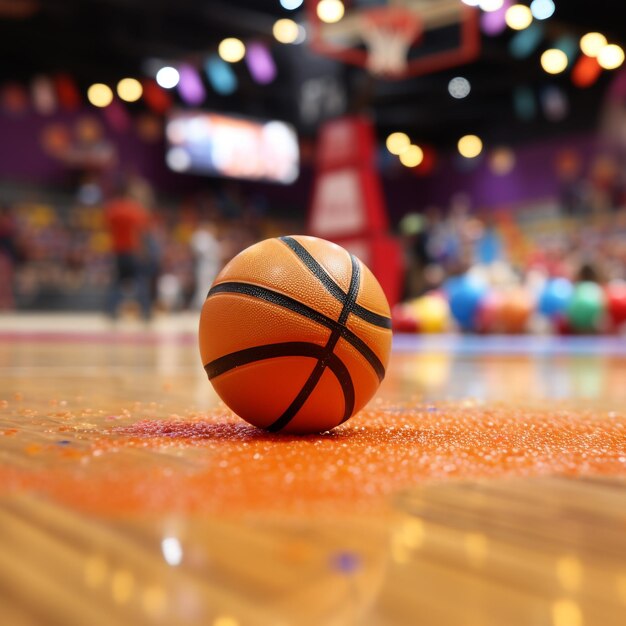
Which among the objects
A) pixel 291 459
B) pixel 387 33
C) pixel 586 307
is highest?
pixel 387 33

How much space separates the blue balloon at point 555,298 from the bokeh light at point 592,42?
5034 millimetres

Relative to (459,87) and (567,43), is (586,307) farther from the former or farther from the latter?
(459,87)

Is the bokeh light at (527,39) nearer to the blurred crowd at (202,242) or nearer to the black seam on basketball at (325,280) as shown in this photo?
the blurred crowd at (202,242)

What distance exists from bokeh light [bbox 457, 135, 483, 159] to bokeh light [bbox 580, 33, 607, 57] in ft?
26.7

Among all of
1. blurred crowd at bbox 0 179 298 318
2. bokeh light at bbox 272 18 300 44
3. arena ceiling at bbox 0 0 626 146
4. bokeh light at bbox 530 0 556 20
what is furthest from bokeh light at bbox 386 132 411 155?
bokeh light at bbox 530 0 556 20

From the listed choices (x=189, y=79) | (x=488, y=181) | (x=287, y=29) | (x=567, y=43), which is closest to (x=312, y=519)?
(x=287, y=29)

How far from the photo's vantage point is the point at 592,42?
39.0 ft

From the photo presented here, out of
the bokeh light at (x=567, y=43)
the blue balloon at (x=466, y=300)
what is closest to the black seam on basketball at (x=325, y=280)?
the blue balloon at (x=466, y=300)

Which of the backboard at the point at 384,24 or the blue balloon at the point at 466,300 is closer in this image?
the blue balloon at the point at 466,300

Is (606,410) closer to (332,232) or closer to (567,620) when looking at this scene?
(567,620)

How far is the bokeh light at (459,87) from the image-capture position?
17.7m

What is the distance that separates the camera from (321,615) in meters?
0.58

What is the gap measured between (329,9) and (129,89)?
7.93 metres

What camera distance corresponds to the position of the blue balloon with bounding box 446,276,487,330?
320 inches
